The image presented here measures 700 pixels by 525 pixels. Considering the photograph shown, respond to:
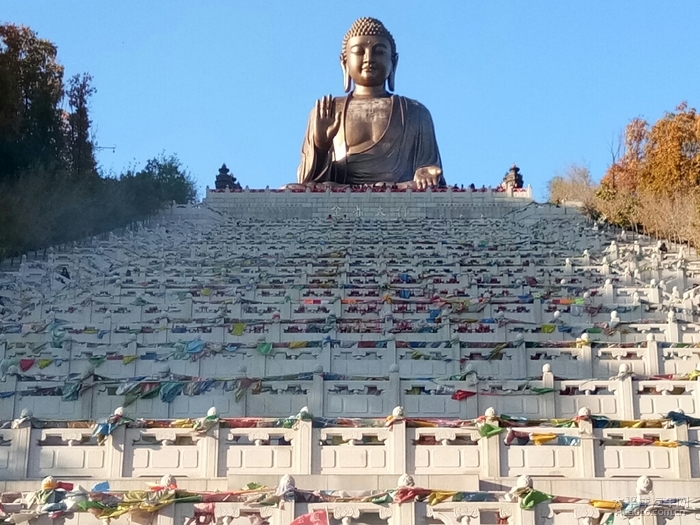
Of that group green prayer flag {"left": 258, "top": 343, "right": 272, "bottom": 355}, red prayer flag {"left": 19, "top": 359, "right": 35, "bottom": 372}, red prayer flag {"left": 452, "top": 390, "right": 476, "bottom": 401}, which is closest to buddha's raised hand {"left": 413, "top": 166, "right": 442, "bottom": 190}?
green prayer flag {"left": 258, "top": 343, "right": 272, "bottom": 355}

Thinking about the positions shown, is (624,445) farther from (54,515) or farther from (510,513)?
(54,515)

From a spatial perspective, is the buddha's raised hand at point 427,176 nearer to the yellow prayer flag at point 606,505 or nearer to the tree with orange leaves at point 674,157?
the tree with orange leaves at point 674,157

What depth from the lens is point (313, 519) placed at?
243 inches

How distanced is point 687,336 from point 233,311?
5.67m

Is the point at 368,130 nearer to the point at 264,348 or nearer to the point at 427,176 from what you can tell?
the point at 427,176

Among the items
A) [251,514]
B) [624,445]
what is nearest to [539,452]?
[624,445]

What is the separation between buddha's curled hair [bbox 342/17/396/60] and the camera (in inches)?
1255

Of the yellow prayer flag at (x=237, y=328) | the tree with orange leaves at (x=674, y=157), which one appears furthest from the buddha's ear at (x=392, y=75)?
the yellow prayer flag at (x=237, y=328)

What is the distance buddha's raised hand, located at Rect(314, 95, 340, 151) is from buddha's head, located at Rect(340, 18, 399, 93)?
1251 millimetres

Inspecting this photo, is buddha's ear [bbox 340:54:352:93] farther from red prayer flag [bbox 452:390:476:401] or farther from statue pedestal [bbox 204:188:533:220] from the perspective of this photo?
red prayer flag [bbox 452:390:476:401]

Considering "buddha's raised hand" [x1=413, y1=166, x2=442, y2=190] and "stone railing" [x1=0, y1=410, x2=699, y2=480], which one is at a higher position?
"buddha's raised hand" [x1=413, y1=166, x2=442, y2=190]

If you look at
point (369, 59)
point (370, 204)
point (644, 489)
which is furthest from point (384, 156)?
point (644, 489)

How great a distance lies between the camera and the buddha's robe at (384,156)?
30.9 meters

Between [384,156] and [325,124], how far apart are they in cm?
209
